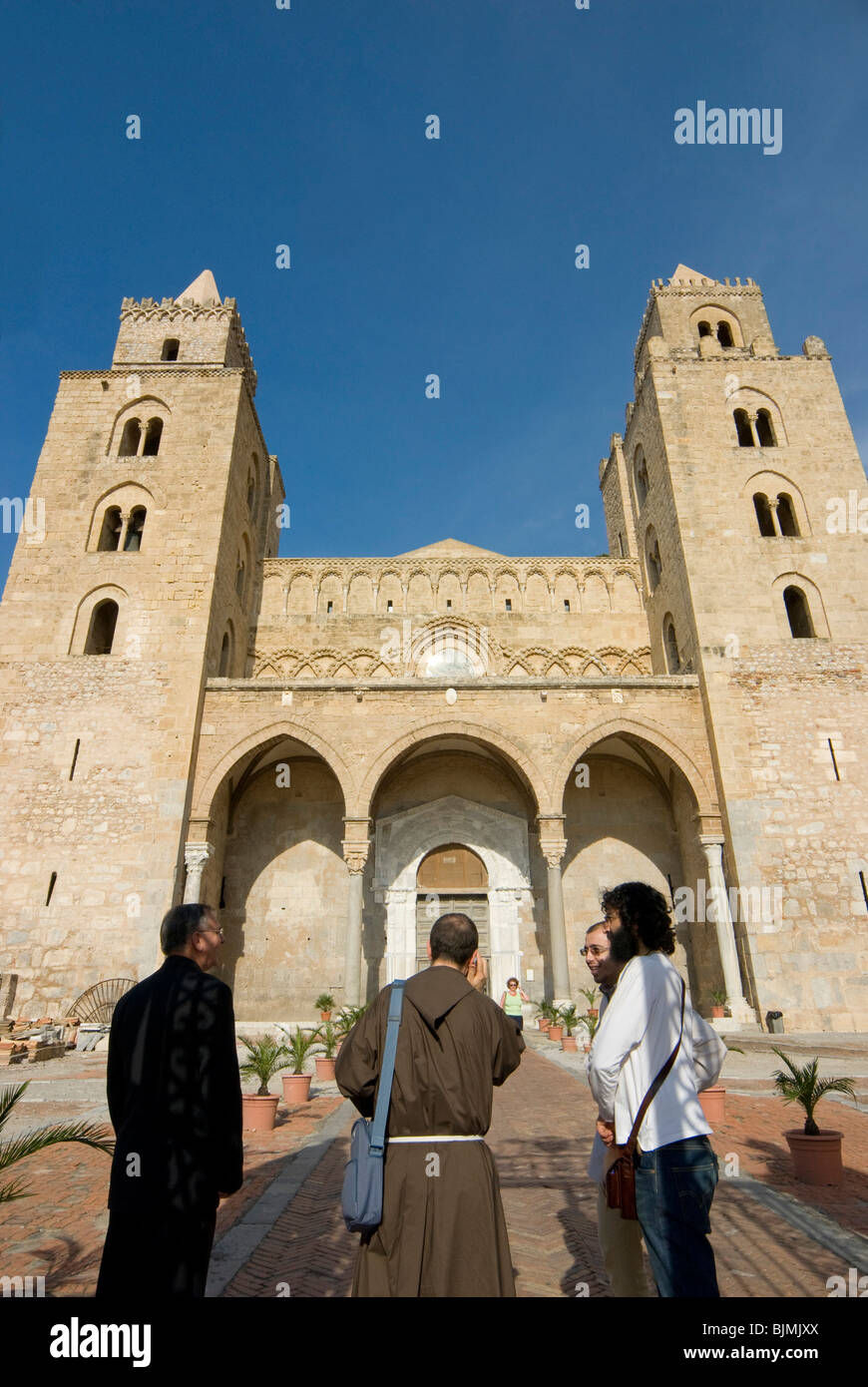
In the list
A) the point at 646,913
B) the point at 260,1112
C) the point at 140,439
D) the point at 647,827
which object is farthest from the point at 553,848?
the point at 140,439

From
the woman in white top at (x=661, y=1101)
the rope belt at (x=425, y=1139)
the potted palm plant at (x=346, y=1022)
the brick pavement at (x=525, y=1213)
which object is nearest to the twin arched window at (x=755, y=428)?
the potted palm plant at (x=346, y=1022)

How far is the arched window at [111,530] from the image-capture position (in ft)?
61.7

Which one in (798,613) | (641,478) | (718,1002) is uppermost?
(641,478)

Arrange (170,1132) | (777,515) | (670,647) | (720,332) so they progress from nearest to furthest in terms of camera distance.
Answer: (170,1132)
(777,515)
(670,647)
(720,332)

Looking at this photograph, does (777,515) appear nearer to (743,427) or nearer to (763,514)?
(763,514)

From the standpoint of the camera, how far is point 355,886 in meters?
15.9

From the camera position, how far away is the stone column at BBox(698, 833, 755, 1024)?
46.9 feet

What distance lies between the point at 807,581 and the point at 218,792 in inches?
592

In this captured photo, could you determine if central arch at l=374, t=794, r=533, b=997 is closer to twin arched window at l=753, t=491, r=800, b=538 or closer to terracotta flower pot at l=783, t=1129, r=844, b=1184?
twin arched window at l=753, t=491, r=800, b=538

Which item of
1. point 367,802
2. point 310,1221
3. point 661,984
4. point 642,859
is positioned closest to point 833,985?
point 642,859

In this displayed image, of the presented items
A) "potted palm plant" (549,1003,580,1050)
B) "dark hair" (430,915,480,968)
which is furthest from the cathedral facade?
"dark hair" (430,915,480,968)

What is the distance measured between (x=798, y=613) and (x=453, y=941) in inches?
722

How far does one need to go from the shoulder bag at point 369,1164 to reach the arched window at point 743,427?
21783 millimetres

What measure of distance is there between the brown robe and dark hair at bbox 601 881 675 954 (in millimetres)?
721
